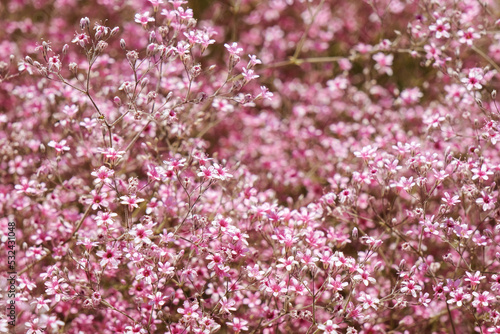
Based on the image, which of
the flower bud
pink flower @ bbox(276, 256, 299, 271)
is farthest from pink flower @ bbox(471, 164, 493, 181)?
the flower bud

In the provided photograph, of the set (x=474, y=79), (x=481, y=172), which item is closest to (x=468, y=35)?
(x=474, y=79)

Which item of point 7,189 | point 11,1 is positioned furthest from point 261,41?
point 7,189

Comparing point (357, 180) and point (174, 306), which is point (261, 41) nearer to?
point (357, 180)

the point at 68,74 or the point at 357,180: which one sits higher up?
→ the point at 68,74

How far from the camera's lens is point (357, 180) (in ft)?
15.3

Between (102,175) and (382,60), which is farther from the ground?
(382,60)

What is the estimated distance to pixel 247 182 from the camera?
5.16m

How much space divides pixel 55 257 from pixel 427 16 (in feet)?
15.7

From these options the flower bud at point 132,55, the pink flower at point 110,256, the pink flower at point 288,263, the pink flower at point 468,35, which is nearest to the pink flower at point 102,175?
the pink flower at point 110,256

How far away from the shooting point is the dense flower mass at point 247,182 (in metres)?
4.11

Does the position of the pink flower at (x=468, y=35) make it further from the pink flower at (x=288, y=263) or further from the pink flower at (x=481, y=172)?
the pink flower at (x=288, y=263)

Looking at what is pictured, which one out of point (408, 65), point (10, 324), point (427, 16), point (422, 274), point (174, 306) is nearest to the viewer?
point (10, 324)

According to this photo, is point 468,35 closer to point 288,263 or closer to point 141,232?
point 288,263

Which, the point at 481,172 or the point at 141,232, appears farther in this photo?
the point at 481,172
